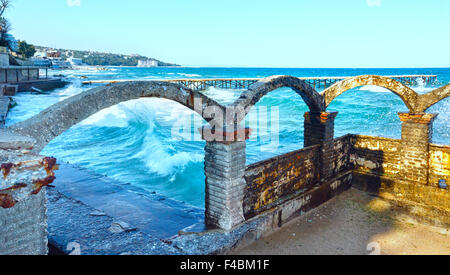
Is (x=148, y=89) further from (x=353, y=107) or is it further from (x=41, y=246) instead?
Result: (x=353, y=107)

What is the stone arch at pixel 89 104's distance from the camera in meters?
3.22

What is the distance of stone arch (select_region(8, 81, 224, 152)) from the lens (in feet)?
10.6

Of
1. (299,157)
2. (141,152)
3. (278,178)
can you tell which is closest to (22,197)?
(278,178)

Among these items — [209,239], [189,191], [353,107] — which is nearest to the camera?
[209,239]

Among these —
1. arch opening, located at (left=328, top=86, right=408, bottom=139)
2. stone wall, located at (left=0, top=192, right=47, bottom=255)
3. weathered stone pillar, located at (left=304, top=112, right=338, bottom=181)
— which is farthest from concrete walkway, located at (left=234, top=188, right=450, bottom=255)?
arch opening, located at (left=328, top=86, right=408, bottom=139)

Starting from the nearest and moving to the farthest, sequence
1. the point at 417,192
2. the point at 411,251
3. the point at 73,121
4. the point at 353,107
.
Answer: the point at 73,121
the point at 411,251
the point at 417,192
the point at 353,107

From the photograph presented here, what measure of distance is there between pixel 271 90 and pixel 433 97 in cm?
375

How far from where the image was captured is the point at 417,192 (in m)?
7.50

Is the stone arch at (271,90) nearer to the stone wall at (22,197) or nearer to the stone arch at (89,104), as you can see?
the stone arch at (89,104)

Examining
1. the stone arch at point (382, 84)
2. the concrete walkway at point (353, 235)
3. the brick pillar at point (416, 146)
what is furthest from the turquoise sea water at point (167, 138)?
the brick pillar at point (416, 146)

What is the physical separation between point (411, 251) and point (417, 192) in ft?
7.04

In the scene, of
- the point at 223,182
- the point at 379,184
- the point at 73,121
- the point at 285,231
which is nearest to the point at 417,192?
the point at 379,184

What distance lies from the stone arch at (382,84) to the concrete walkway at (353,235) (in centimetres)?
237

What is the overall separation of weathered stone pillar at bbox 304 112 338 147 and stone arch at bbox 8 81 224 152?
3.16 metres
